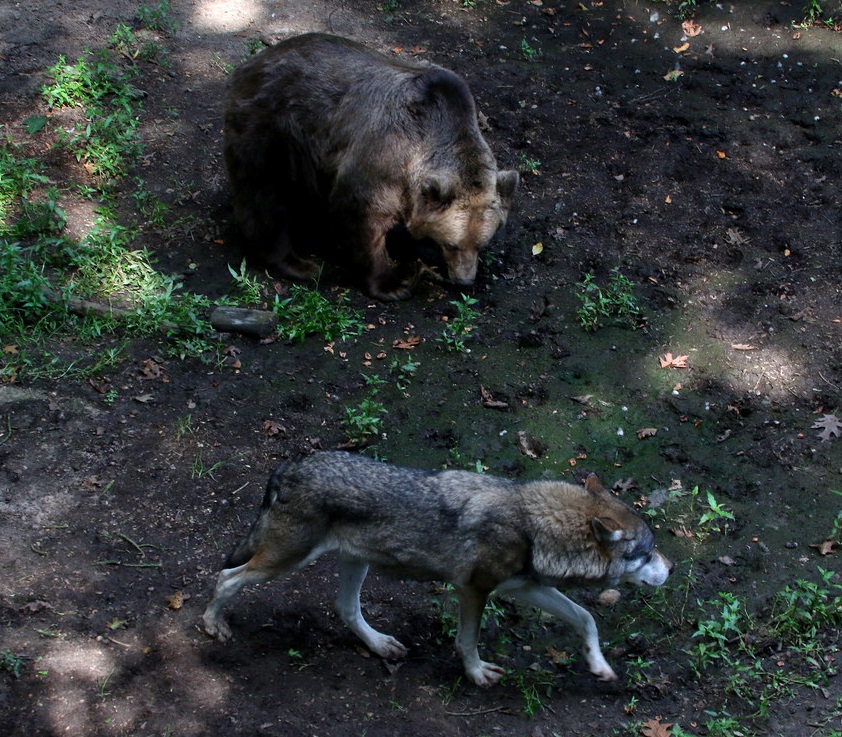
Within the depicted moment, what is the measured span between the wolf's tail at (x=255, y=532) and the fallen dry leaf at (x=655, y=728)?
2.42 metres

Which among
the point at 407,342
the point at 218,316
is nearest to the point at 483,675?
the point at 407,342

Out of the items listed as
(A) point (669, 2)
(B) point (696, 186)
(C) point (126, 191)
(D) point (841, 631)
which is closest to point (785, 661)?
(D) point (841, 631)

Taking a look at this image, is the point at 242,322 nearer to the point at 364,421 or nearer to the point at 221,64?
the point at 364,421

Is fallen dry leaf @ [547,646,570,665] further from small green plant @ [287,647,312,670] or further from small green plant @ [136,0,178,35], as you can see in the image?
small green plant @ [136,0,178,35]

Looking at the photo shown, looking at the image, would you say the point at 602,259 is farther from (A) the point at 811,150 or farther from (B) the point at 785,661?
(B) the point at 785,661

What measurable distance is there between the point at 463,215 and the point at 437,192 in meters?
0.35

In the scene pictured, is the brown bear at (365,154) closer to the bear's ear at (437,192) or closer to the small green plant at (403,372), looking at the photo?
the bear's ear at (437,192)

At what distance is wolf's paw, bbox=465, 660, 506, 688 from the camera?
5.48 metres

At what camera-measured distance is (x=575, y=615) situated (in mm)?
5484

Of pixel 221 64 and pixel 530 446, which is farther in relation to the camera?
pixel 221 64

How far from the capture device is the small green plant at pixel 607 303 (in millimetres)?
8461

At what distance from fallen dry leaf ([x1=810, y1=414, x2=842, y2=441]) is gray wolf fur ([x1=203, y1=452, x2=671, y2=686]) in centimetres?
264

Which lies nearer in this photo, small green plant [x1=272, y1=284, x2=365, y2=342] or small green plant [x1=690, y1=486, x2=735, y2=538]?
small green plant [x1=690, y1=486, x2=735, y2=538]

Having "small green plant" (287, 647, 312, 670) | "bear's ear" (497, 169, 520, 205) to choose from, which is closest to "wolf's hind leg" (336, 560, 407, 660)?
"small green plant" (287, 647, 312, 670)
